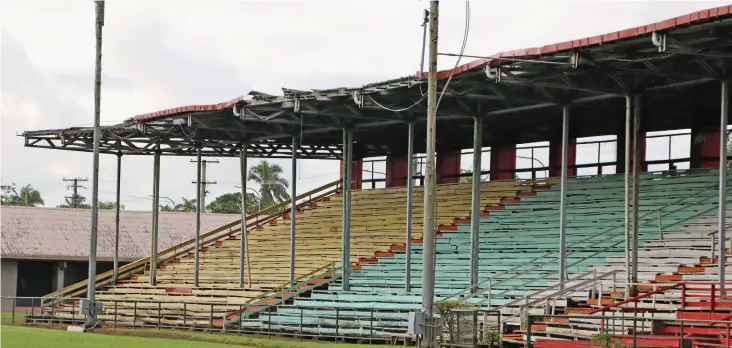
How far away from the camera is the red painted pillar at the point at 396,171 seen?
4972cm

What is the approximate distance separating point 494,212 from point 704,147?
6752 millimetres

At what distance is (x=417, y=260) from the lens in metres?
37.8

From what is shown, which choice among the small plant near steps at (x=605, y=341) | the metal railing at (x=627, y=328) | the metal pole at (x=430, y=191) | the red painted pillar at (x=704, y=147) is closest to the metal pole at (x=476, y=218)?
the metal railing at (x=627, y=328)

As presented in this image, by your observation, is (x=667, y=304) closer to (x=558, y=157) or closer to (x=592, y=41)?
(x=592, y=41)

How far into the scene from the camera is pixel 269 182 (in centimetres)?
10925

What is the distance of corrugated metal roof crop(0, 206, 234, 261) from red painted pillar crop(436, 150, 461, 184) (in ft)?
53.1

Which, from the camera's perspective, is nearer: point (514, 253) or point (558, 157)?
point (514, 253)

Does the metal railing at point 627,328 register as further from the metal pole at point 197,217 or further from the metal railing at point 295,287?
the metal pole at point 197,217

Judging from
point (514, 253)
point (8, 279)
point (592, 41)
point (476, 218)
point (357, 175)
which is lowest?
point (8, 279)

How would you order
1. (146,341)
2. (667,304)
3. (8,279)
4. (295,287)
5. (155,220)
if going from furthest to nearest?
1. (8,279)
2. (155,220)
3. (295,287)
4. (146,341)
5. (667,304)

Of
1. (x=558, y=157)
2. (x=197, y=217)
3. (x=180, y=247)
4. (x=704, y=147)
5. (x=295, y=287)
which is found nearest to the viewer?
(x=704, y=147)

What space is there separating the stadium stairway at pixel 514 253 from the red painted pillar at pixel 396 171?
9.63 meters

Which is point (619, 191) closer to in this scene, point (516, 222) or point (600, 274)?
point (516, 222)

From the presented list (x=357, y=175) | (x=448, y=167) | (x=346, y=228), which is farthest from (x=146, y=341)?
(x=357, y=175)
